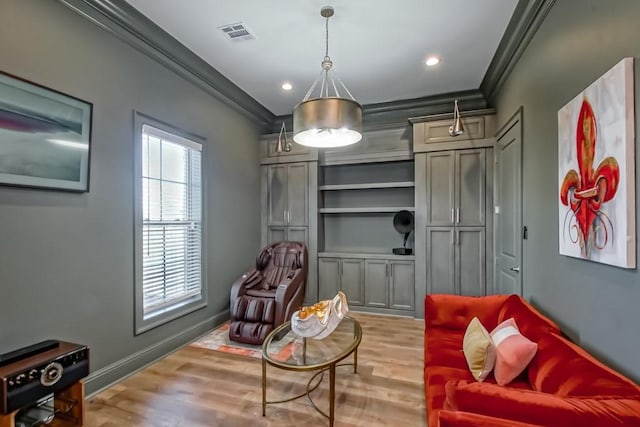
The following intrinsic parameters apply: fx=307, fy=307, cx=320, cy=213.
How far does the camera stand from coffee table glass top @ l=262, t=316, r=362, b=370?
1.98m

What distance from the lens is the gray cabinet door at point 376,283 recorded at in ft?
14.0

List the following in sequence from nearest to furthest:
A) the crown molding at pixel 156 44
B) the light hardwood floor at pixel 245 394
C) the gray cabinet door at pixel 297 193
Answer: the light hardwood floor at pixel 245 394 < the crown molding at pixel 156 44 < the gray cabinet door at pixel 297 193

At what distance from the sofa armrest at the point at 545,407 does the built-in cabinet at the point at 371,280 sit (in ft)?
9.94

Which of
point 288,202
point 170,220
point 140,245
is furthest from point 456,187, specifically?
point 140,245

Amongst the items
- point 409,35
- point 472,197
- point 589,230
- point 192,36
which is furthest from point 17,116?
point 472,197

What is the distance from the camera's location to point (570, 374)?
1344mm

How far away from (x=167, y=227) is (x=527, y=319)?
3.19m

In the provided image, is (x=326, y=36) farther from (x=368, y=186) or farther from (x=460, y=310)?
(x=460, y=310)

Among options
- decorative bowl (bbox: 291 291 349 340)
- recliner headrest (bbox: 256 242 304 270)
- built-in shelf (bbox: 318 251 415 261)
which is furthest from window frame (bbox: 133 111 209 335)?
built-in shelf (bbox: 318 251 415 261)

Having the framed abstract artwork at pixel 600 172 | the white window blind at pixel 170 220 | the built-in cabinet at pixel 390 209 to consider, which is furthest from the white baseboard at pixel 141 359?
the framed abstract artwork at pixel 600 172

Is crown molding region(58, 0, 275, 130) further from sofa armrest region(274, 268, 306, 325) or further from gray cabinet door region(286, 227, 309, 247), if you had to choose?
sofa armrest region(274, 268, 306, 325)

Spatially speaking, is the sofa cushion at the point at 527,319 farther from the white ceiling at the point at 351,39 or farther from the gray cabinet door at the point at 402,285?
the white ceiling at the point at 351,39

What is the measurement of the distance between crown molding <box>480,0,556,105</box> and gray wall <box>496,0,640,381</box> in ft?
0.28

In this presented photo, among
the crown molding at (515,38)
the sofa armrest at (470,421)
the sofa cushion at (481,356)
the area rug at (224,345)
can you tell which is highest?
the crown molding at (515,38)
